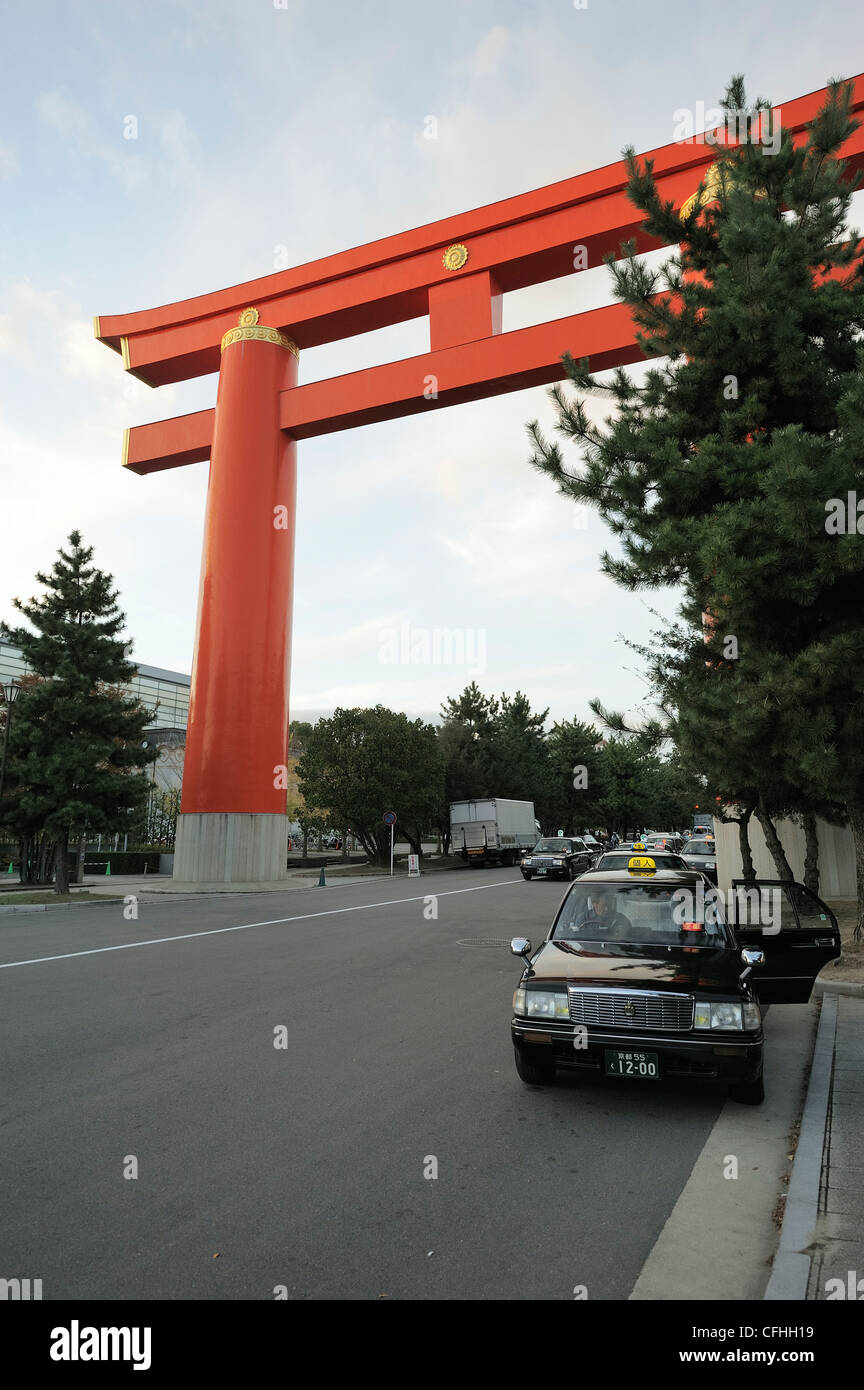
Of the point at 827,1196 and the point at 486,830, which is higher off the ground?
the point at 486,830

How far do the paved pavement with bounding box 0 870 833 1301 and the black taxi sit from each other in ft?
1.22

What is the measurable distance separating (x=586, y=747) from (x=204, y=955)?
58.6m

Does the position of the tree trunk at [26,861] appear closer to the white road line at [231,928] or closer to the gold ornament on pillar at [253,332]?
the white road line at [231,928]

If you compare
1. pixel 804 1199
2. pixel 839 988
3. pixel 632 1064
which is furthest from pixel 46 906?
pixel 804 1199

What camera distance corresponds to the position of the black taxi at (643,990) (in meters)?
5.05

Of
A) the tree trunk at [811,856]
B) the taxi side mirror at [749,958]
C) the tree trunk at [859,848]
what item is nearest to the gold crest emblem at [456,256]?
the tree trunk at [811,856]

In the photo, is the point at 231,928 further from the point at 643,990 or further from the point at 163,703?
the point at 163,703

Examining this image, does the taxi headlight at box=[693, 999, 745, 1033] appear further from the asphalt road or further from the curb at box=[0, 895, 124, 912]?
the curb at box=[0, 895, 124, 912]

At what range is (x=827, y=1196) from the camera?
12.6 feet

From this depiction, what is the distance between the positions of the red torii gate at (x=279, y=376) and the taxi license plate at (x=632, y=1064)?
22180mm

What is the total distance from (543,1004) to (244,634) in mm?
24803

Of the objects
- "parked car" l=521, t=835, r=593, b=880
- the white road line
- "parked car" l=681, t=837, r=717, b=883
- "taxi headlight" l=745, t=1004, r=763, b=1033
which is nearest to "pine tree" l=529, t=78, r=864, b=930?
"taxi headlight" l=745, t=1004, r=763, b=1033

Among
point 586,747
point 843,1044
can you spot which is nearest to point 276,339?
point 843,1044
